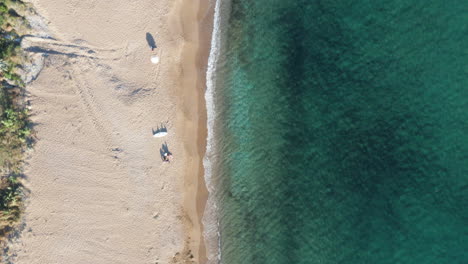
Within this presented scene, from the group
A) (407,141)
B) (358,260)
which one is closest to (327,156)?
(407,141)

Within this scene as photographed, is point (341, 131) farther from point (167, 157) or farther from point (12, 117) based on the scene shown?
point (12, 117)

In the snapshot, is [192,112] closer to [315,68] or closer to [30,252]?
[315,68]

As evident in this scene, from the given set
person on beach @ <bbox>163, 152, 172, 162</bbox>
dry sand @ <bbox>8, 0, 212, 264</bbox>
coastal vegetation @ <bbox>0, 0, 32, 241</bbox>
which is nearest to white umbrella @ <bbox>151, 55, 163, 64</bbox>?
dry sand @ <bbox>8, 0, 212, 264</bbox>

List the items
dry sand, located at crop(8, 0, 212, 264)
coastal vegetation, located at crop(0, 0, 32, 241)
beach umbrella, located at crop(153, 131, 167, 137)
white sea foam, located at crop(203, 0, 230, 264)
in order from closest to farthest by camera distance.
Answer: coastal vegetation, located at crop(0, 0, 32, 241) → dry sand, located at crop(8, 0, 212, 264) → beach umbrella, located at crop(153, 131, 167, 137) → white sea foam, located at crop(203, 0, 230, 264)

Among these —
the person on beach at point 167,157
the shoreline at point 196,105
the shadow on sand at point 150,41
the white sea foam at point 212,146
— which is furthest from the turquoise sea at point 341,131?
the shadow on sand at point 150,41

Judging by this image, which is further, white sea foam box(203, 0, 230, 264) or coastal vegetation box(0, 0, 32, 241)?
white sea foam box(203, 0, 230, 264)

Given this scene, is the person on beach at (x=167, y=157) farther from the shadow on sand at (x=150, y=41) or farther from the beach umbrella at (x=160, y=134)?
the shadow on sand at (x=150, y=41)

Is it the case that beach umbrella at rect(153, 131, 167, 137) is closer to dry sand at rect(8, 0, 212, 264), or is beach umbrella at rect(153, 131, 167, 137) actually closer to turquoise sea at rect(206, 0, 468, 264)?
dry sand at rect(8, 0, 212, 264)
